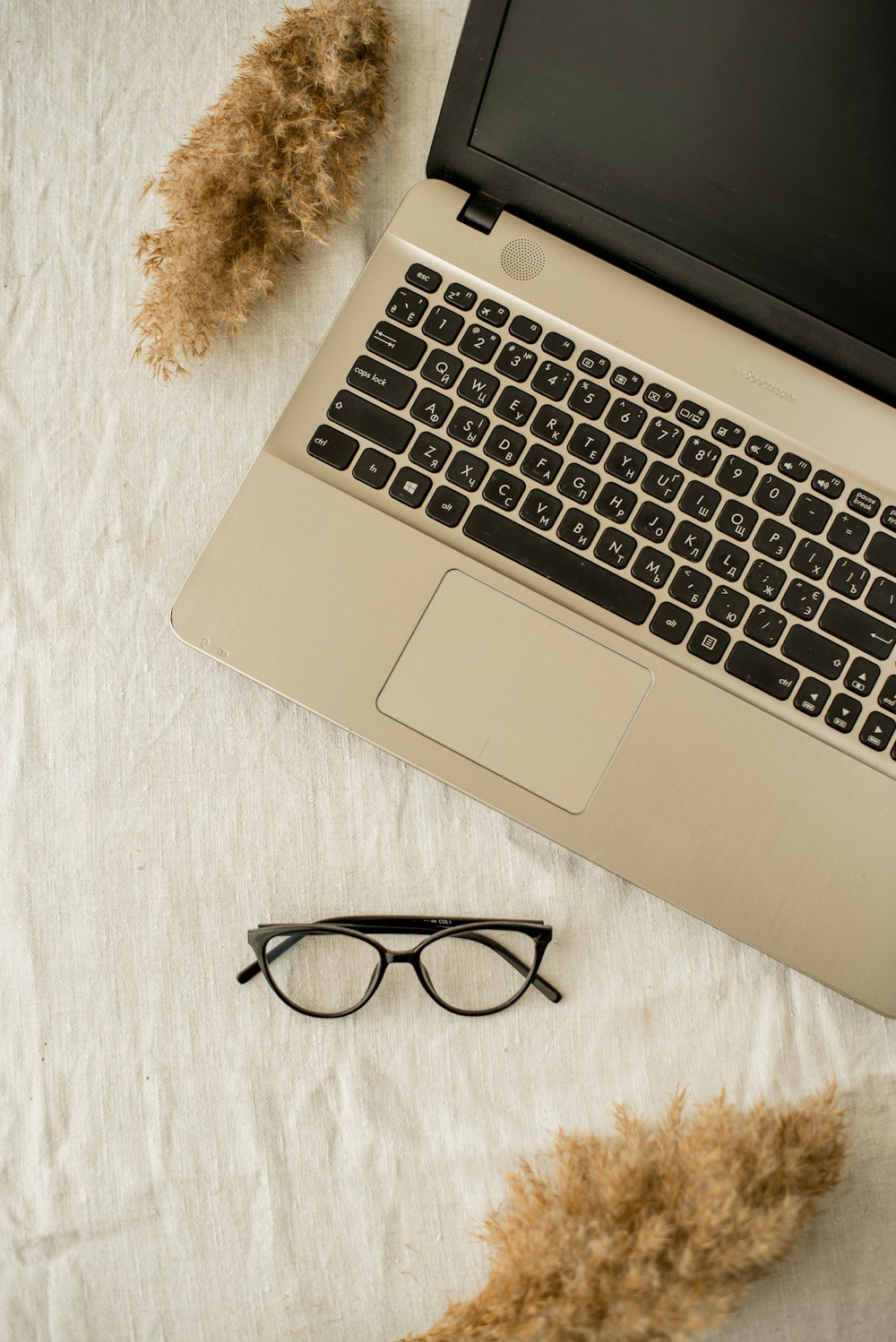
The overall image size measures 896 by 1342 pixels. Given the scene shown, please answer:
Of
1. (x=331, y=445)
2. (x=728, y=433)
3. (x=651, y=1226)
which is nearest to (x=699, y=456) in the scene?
(x=728, y=433)

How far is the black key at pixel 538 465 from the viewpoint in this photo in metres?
0.59

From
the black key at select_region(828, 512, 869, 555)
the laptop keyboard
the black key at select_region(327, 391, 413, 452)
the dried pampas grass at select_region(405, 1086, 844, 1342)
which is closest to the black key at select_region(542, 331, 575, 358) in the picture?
the laptop keyboard

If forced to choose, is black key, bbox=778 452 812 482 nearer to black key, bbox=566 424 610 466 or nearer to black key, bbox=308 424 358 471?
black key, bbox=566 424 610 466

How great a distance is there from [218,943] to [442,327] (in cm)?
44

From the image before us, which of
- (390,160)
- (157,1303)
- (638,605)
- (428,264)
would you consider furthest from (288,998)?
(390,160)

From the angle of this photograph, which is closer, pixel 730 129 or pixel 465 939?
pixel 730 129

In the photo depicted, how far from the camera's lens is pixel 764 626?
589mm

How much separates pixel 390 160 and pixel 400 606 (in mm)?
353

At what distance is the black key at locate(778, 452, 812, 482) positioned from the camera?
0.60 m

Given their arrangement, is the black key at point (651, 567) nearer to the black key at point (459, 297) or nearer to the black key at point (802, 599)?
the black key at point (802, 599)

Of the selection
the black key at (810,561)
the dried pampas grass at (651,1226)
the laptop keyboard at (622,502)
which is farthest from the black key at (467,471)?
the dried pampas grass at (651,1226)

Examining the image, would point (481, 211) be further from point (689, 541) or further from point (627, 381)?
point (689, 541)

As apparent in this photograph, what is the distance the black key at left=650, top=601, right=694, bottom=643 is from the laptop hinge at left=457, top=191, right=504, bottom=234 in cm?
27

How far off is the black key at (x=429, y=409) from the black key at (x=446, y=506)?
41 mm
